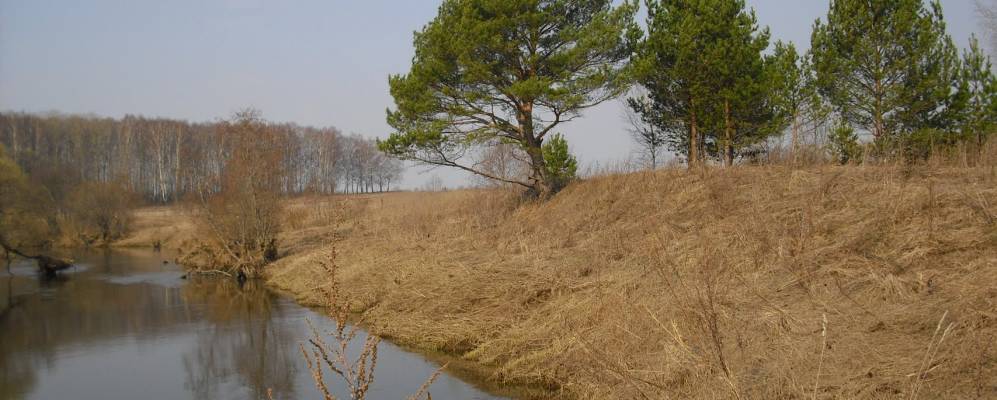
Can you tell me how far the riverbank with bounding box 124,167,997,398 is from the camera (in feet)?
23.6

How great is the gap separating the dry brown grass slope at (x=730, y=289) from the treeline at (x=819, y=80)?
9.77ft

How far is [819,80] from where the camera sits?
21.3 meters

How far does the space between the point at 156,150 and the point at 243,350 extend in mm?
59584

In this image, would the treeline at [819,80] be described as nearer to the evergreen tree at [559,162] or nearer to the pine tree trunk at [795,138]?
the pine tree trunk at [795,138]

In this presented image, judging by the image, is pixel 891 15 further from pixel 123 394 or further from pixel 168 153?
pixel 168 153

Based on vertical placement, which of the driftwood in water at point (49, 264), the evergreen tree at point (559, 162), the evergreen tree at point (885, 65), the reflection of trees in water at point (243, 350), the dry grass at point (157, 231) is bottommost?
the reflection of trees in water at point (243, 350)

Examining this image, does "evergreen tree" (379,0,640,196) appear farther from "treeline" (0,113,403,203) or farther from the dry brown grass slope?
"treeline" (0,113,403,203)

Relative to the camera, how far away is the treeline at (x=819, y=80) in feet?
63.8

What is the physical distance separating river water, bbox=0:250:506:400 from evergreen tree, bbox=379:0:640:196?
6.83 m

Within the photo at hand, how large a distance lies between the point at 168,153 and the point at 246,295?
173 feet

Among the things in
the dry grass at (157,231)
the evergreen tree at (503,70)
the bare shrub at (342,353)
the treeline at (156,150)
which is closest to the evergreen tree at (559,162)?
the evergreen tree at (503,70)

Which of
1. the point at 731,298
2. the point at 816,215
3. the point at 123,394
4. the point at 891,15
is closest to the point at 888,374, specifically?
the point at 731,298

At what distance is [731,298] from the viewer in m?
9.95

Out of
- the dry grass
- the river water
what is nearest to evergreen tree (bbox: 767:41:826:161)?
the river water
